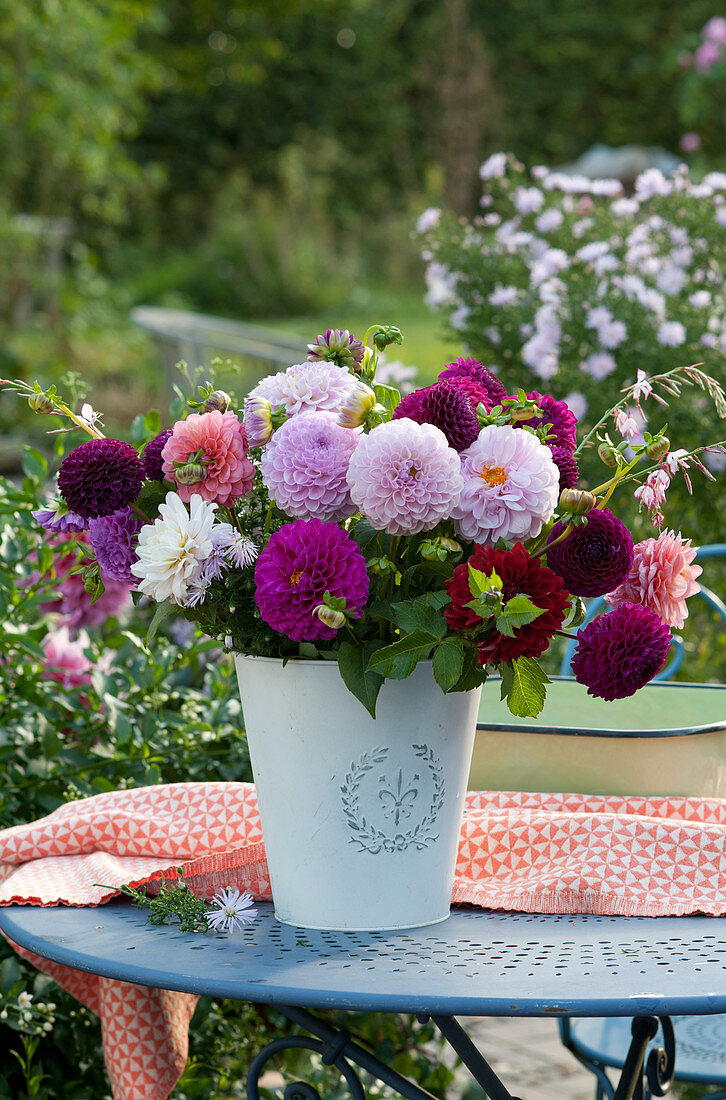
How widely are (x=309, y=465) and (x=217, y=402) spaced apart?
0.16 metres

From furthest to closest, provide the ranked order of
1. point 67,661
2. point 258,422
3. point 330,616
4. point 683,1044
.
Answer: point 67,661
point 683,1044
point 258,422
point 330,616

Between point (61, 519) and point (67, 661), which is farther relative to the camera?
point (67, 661)

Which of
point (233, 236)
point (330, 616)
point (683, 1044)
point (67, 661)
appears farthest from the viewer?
point (233, 236)

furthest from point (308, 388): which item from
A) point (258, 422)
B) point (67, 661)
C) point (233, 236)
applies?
→ point (233, 236)

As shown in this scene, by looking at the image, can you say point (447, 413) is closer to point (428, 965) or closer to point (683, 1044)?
point (428, 965)

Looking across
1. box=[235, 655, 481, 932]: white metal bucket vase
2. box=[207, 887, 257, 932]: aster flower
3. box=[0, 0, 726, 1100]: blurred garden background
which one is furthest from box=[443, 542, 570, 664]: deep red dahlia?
box=[0, 0, 726, 1100]: blurred garden background

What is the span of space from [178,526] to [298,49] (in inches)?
755

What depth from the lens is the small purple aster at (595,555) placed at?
1013mm

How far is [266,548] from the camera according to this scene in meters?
1.01

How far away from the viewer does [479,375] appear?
3.75 ft

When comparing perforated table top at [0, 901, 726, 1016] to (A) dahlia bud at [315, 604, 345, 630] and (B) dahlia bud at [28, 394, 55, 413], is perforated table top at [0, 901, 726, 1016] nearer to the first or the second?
(A) dahlia bud at [315, 604, 345, 630]

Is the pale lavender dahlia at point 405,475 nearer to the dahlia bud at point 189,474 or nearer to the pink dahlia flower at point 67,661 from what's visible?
the dahlia bud at point 189,474

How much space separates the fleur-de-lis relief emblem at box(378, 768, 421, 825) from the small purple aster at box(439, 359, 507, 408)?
13.5 inches

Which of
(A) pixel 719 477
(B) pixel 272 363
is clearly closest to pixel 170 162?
Result: (B) pixel 272 363
